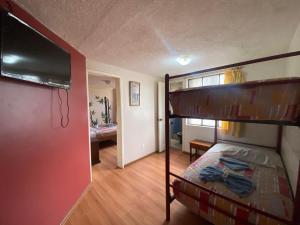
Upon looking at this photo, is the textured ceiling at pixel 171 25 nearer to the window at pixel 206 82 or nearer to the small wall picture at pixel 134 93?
the small wall picture at pixel 134 93

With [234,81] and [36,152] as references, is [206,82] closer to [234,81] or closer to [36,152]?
[234,81]

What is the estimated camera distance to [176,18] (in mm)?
1302

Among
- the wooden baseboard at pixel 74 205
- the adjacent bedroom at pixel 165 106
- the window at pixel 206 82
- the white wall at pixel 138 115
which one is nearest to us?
the adjacent bedroom at pixel 165 106

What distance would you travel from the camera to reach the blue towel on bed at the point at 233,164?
187 cm

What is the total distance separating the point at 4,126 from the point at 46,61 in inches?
26.1

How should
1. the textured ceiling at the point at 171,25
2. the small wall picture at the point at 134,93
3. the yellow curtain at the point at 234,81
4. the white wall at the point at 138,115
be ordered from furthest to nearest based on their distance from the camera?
the small wall picture at the point at 134,93 → the white wall at the point at 138,115 → the yellow curtain at the point at 234,81 → the textured ceiling at the point at 171,25

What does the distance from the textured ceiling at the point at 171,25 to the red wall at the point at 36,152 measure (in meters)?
0.30

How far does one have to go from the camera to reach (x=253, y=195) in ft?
4.50

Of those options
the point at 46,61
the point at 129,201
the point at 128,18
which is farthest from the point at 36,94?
the point at 129,201

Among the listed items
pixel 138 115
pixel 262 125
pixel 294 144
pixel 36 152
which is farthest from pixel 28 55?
pixel 262 125

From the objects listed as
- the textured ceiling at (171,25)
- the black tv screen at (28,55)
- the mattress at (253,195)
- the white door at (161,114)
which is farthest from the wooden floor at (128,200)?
the textured ceiling at (171,25)

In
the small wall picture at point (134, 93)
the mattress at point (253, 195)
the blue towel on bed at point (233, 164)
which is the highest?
the small wall picture at point (134, 93)

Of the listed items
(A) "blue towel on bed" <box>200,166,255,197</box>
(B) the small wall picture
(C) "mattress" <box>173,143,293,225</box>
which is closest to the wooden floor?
(C) "mattress" <box>173,143,293,225</box>

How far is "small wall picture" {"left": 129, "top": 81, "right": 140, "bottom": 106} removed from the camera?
319cm
